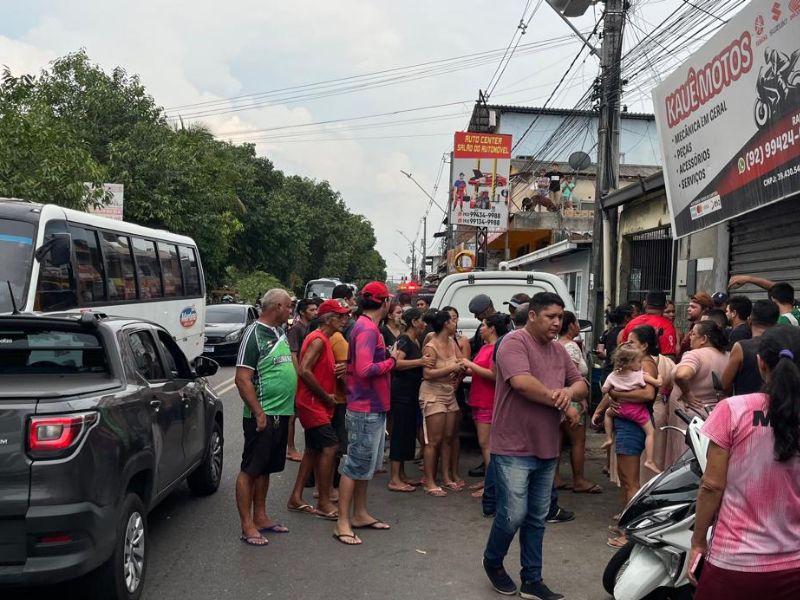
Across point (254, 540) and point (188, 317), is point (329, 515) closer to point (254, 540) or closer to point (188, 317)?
point (254, 540)

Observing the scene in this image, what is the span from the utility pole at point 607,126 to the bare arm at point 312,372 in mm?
8269

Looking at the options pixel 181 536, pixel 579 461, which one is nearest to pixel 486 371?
pixel 579 461

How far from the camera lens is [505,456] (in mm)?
4465

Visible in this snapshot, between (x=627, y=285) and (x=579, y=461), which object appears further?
(x=627, y=285)

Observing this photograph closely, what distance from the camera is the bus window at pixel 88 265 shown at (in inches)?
397

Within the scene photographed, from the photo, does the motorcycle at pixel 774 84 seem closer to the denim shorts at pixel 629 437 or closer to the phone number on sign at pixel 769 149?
the phone number on sign at pixel 769 149

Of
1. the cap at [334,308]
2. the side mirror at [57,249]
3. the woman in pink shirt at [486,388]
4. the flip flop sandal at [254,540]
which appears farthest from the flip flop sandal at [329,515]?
the side mirror at [57,249]

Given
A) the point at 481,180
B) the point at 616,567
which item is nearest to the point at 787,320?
the point at 616,567

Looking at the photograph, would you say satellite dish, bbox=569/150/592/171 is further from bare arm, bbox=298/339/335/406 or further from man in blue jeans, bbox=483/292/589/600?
man in blue jeans, bbox=483/292/589/600

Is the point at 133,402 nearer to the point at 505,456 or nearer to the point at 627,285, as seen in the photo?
the point at 505,456

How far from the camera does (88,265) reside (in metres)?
10.5

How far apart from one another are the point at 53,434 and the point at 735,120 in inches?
314

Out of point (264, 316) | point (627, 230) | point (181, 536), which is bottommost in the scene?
point (181, 536)

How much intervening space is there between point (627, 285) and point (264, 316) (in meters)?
11.2
